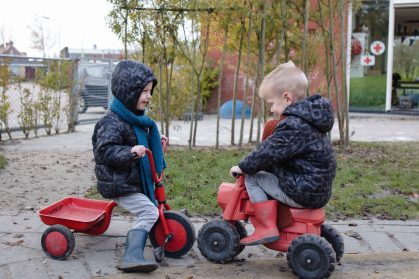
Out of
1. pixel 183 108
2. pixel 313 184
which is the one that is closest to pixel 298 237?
pixel 313 184

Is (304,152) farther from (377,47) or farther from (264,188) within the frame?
(377,47)

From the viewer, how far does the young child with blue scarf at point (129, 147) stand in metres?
4.16

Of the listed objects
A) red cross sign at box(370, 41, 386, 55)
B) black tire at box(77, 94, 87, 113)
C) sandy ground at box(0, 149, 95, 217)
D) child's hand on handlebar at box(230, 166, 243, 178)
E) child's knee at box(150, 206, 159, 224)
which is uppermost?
red cross sign at box(370, 41, 386, 55)

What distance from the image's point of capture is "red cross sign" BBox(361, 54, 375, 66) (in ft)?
59.2

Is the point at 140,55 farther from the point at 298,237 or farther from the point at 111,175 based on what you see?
the point at 298,237

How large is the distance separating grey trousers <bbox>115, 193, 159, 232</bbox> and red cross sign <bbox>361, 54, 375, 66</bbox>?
1497 cm

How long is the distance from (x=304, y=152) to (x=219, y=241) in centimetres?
89

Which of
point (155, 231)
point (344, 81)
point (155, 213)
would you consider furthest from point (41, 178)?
point (344, 81)

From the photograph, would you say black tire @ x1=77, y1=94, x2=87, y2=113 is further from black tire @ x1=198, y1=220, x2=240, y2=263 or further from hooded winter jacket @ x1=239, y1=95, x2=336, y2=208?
hooded winter jacket @ x1=239, y1=95, x2=336, y2=208

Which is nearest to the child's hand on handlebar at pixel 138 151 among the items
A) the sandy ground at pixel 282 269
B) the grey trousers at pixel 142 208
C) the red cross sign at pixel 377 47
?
the grey trousers at pixel 142 208

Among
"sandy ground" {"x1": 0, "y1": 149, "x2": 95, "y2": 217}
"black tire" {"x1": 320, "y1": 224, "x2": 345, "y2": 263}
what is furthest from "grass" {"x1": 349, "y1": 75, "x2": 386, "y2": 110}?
"black tire" {"x1": 320, "y1": 224, "x2": 345, "y2": 263}

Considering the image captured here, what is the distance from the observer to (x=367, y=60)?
18062 millimetres

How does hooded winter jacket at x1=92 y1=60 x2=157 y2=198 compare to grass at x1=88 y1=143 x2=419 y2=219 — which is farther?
grass at x1=88 y1=143 x2=419 y2=219

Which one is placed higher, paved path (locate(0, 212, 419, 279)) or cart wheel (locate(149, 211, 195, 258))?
cart wheel (locate(149, 211, 195, 258))
